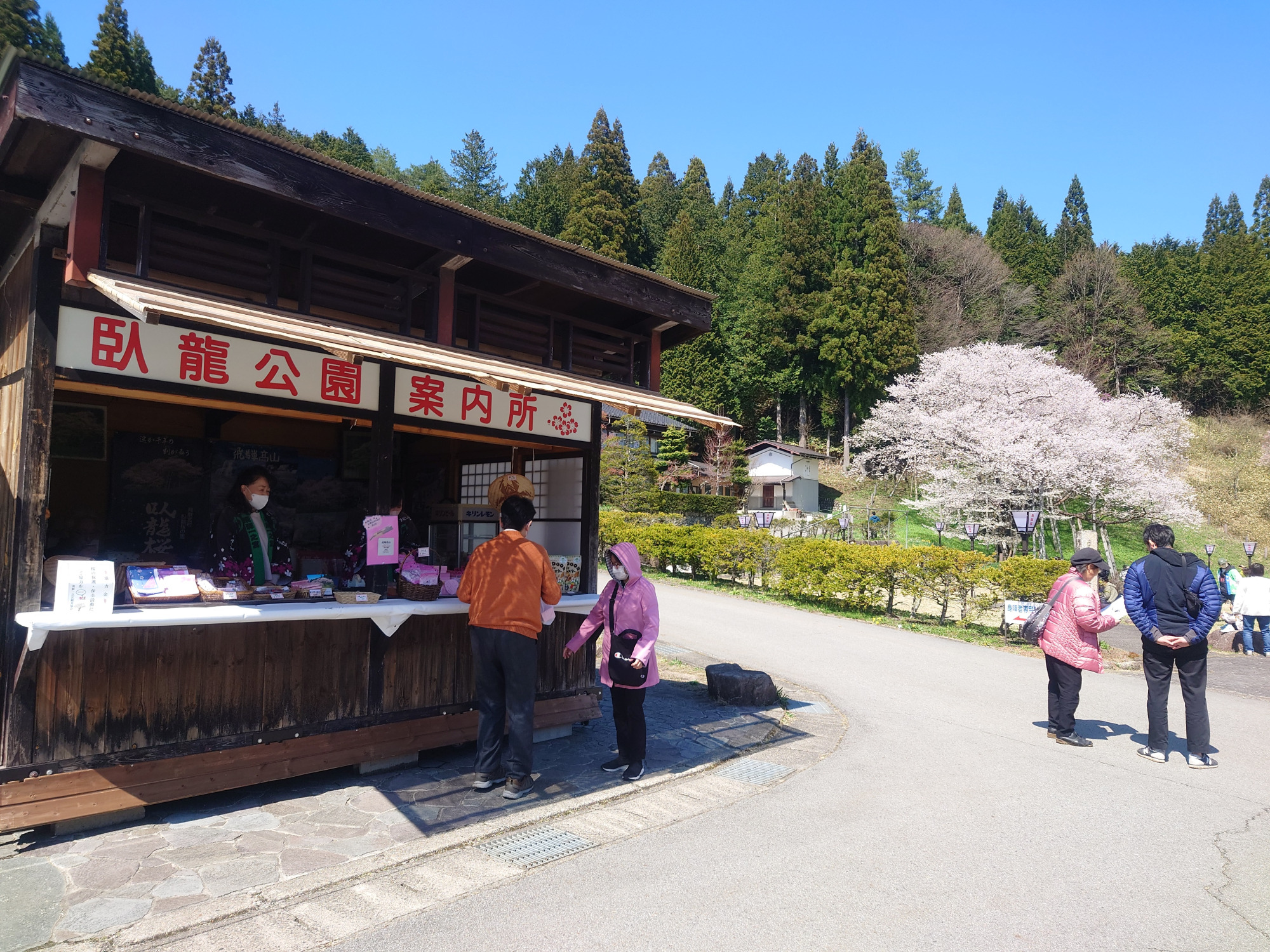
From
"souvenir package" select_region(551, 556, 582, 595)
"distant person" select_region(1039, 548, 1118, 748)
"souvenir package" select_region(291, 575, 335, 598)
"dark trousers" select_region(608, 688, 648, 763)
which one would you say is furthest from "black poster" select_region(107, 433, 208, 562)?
"distant person" select_region(1039, 548, 1118, 748)

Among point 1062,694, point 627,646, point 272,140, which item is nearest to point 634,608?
point 627,646

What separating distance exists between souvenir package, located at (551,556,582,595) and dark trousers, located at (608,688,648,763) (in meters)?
1.58

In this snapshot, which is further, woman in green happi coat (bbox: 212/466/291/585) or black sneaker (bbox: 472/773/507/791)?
woman in green happi coat (bbox: 212/466/291/585)

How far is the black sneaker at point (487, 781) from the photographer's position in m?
5.15

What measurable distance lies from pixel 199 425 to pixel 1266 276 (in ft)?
205

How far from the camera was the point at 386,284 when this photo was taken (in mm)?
5922

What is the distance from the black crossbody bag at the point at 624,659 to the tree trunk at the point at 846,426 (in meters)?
37.1

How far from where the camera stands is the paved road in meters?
3.41

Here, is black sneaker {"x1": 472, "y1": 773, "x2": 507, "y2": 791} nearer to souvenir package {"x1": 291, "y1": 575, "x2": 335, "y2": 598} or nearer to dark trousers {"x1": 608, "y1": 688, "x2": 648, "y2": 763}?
dark trousers {"x1": 608, "y1": 688, "x2": 648, "y2": 763}

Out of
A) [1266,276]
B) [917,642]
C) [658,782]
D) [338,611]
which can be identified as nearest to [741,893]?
[658,782]

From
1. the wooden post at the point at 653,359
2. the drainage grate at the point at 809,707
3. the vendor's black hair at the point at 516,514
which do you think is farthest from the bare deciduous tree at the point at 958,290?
the vendor's black hair at the point at 516,514

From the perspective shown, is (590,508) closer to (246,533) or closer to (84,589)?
(246,533)

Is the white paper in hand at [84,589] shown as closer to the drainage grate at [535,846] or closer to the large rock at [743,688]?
the drainage grate at [535,846]

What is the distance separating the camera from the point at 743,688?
8039 mm
